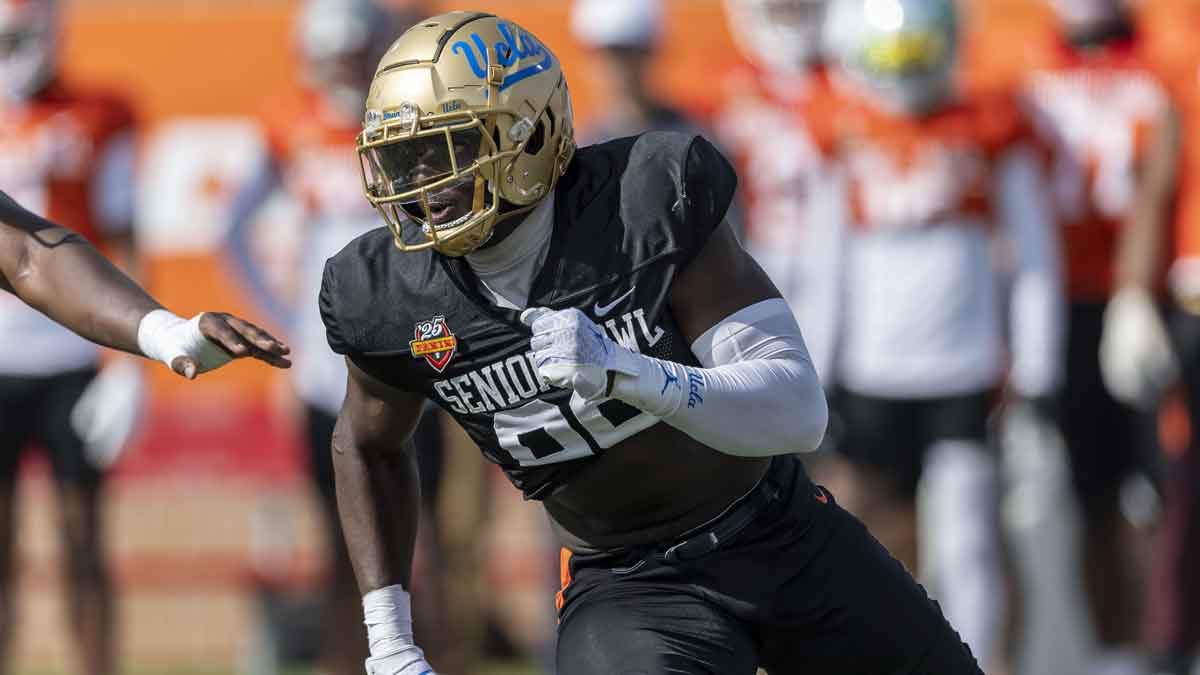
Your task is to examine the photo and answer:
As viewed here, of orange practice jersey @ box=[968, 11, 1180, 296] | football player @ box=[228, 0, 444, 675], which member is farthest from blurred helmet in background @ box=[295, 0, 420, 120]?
orange practice jersey @ box=[968, 11, 1180, 296]

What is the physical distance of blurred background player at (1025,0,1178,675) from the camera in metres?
6.41

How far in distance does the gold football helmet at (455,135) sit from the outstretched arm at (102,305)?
32 cm

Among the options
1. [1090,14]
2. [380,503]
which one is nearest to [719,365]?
[380,503]

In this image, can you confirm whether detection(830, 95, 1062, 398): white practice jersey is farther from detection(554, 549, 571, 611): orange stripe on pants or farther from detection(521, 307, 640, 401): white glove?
detection(521, 307, 640, 401): white glove

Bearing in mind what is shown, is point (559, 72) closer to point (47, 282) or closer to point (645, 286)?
point (645, 286)

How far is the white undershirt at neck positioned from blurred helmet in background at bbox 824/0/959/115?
2630mm

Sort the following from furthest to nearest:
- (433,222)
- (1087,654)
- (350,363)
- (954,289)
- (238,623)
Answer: (238,623) → (1087,654) → (954,289) → (350,363) → (433,222)

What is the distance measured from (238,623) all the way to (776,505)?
4.06 metres

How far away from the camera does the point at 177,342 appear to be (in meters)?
3.54

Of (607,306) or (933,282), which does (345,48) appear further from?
(607,306)

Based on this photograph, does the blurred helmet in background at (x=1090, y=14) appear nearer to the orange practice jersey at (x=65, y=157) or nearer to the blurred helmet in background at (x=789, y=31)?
the blurred helmet in background at (x=789, y=31)

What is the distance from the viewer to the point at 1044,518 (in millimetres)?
7000

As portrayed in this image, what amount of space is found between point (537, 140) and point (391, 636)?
0.88 meters

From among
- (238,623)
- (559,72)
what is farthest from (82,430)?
(559,72)
